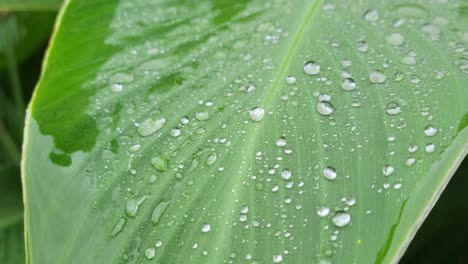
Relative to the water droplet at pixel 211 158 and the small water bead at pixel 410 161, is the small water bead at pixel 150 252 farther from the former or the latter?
the small water bead at pixel 410 161

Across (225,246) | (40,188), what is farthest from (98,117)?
(225,246)

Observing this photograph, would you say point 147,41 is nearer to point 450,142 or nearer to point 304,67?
point 304,67

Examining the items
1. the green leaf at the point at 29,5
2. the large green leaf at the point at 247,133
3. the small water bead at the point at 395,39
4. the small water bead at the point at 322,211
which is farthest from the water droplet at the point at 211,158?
the green leaf at the point at 29,5

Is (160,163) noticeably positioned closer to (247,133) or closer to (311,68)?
(247,133)

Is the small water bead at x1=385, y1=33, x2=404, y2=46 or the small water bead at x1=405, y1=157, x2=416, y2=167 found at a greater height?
the small water bead at x1=385, y1=33, x2=404, y2=46

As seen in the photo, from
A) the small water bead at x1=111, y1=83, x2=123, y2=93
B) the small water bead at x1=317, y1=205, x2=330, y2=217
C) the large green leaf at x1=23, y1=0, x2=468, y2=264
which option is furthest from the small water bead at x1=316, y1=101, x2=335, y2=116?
the small water bead at x1=111, y1=83, x2=123, y2=93

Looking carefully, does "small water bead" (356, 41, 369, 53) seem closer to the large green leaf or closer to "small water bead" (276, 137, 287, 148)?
the large green leaf

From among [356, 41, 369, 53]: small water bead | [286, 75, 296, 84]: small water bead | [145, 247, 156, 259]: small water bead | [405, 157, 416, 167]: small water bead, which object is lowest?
[145, 247, 156, 259]: small water bead
